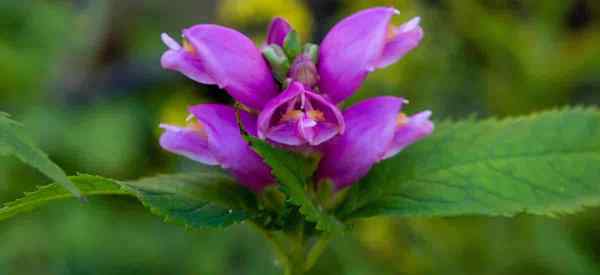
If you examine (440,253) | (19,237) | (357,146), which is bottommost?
(440,253)

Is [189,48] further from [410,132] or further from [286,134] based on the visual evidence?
[410,132]

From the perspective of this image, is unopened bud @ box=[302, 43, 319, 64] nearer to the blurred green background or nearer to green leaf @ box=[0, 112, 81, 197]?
green leaf @ box=[0, 112, 81, 197]

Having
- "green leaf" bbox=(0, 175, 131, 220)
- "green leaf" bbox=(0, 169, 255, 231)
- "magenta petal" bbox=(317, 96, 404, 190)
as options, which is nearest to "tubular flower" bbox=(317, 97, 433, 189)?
"magenta petal" bbox=(317, 96, 404, 190)

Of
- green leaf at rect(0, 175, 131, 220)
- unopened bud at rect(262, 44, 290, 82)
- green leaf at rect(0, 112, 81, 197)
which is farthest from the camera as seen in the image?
unopened bud at rect(262, 44, 290, 82)

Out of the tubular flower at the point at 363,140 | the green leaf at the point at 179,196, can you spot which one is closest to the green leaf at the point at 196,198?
the green leaf at the point at 179,196

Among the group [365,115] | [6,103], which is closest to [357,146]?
[365,115]

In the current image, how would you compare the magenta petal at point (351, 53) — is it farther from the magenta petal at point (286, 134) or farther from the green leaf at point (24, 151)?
the green leaf at point (24, 151)

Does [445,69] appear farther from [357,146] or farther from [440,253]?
[357,146]

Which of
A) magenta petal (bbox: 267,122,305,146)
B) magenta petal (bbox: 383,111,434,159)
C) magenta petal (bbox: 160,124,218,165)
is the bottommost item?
magenta petal (bbox: 383,111,434,159)
